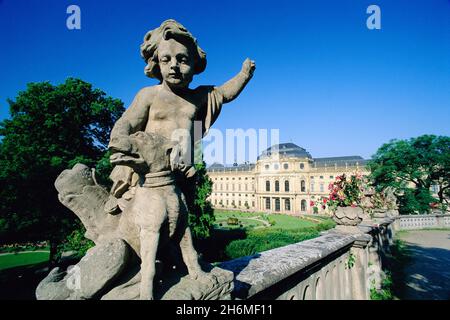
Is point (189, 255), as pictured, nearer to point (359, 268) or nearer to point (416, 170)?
point (359, 268)

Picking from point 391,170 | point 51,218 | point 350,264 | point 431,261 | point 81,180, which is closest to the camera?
point 81,180

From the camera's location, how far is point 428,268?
8.48m

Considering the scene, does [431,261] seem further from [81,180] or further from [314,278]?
[81,180]

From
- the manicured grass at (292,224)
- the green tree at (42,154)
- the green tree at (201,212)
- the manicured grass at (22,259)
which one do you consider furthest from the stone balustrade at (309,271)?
the manicured grass at (292,224)

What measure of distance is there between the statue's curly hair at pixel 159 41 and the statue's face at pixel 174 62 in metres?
0.06

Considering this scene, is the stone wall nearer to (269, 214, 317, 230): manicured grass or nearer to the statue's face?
(269, 214, 317, 230): manicured grass

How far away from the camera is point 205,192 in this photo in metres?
18.1

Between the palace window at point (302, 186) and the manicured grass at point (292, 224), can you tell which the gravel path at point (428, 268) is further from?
the palace window at point (302, 186)

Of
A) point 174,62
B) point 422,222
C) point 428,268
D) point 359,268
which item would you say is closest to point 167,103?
point 174,62

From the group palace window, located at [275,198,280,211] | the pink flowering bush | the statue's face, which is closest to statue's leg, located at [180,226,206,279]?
the statue's face

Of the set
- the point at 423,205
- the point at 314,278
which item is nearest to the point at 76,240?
the point at 314,278
